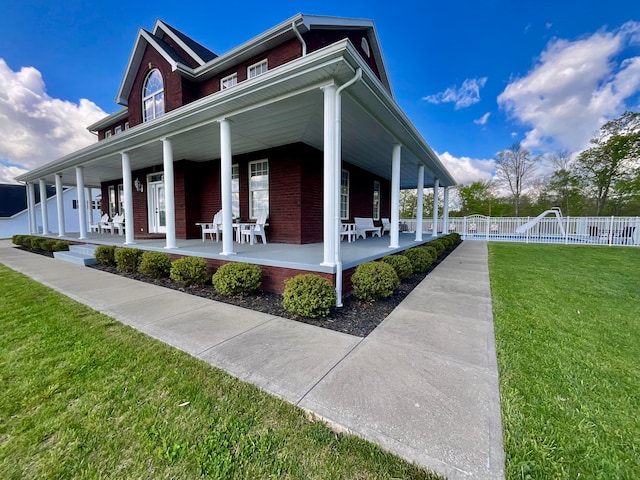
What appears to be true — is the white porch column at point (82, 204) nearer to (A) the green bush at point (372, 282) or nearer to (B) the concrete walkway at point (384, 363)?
(B) the concrete walkway at point (384, 363)

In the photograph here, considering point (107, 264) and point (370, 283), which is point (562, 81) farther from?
point (107, 264)

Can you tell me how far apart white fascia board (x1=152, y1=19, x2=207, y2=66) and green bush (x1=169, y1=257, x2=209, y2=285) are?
829cm

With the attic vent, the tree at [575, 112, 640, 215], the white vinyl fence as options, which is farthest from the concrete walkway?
the tree at [575, 112, 640, 215]

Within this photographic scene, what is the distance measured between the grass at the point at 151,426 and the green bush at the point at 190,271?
241cm

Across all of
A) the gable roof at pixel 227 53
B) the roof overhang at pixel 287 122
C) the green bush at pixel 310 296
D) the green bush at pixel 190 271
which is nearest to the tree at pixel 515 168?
the gable roof at pixel 227 53

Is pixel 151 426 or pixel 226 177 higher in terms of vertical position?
pixel 226 177

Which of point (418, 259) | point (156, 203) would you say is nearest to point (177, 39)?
point (156, 203)

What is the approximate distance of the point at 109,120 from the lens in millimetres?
12352

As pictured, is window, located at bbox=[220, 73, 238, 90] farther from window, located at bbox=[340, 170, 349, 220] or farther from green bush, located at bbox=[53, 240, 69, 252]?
green bush, located at bbox=[53, 240, 69, 252]

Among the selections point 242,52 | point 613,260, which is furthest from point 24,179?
point 613,260

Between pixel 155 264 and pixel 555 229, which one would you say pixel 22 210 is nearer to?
pixel 155 264

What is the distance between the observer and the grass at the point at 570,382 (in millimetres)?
1405

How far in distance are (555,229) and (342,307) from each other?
1775 cm

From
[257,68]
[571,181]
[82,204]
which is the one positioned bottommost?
[82,204]
